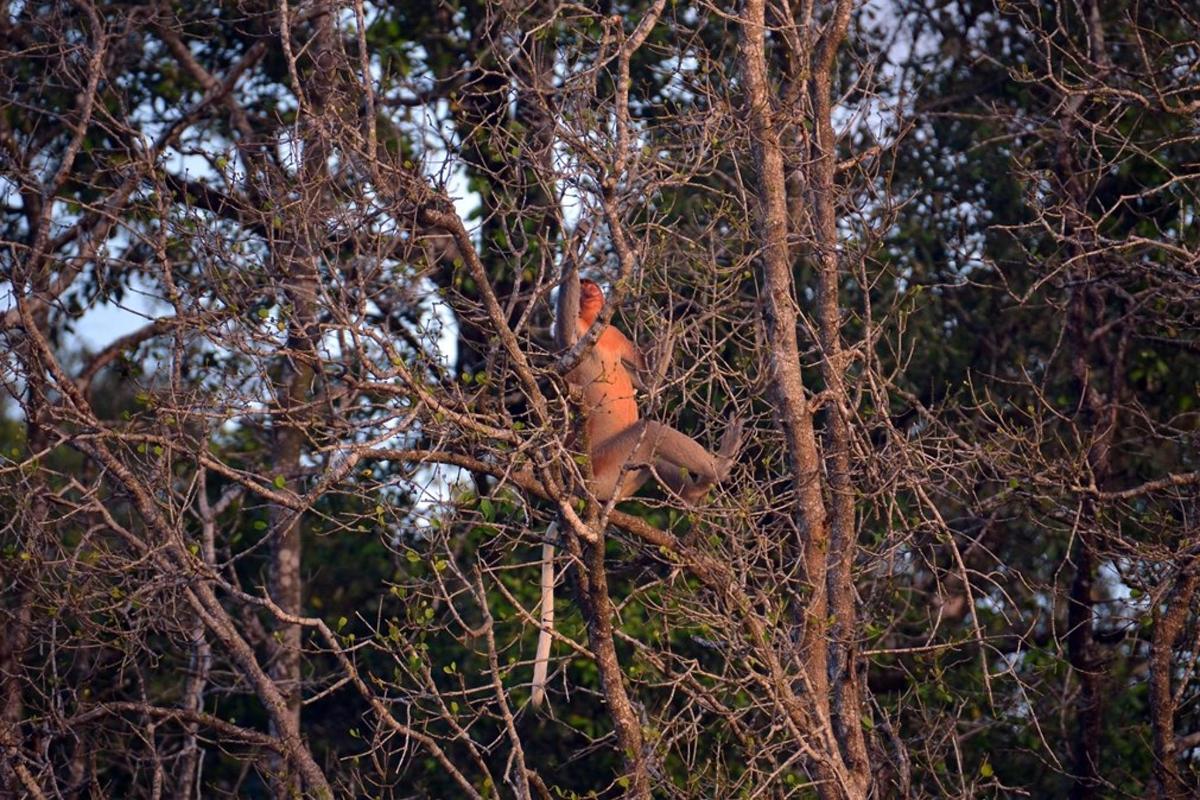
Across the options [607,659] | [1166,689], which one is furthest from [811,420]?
[1166,689]

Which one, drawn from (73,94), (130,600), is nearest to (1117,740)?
(130,600)

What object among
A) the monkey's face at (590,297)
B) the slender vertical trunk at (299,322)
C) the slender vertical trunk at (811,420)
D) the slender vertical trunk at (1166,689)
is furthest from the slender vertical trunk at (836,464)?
the slender vertical trunk at (299,322)

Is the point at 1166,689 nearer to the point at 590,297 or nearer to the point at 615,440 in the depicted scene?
the point at 615,440

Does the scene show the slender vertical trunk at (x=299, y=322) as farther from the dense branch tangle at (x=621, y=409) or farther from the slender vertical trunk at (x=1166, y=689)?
the slender vertical trunk at (x=1166, y=689)

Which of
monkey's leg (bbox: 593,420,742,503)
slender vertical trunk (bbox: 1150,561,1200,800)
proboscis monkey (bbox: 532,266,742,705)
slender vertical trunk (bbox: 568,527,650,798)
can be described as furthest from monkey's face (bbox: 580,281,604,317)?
slender vertical trunk (bbox: 1150,561,1200,800)

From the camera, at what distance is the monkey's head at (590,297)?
6.64 meters

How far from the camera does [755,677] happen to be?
16.0 ft

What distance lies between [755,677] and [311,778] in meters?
2.04

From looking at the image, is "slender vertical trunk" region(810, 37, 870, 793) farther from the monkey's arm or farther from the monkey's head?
the monkey's head

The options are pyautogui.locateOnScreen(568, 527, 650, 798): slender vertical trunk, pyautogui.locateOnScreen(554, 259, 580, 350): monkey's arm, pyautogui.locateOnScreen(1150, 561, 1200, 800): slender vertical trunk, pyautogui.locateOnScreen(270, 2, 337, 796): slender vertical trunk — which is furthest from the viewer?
pyautogui.locateOnScreen(554, 259, 580, 350): monkey's arm

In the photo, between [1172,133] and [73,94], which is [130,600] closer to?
[73,94]

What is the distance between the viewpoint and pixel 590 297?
22.0 feet

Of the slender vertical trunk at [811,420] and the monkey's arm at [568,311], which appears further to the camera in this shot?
the monkey's arm at [568,311]

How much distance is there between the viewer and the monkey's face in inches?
262
